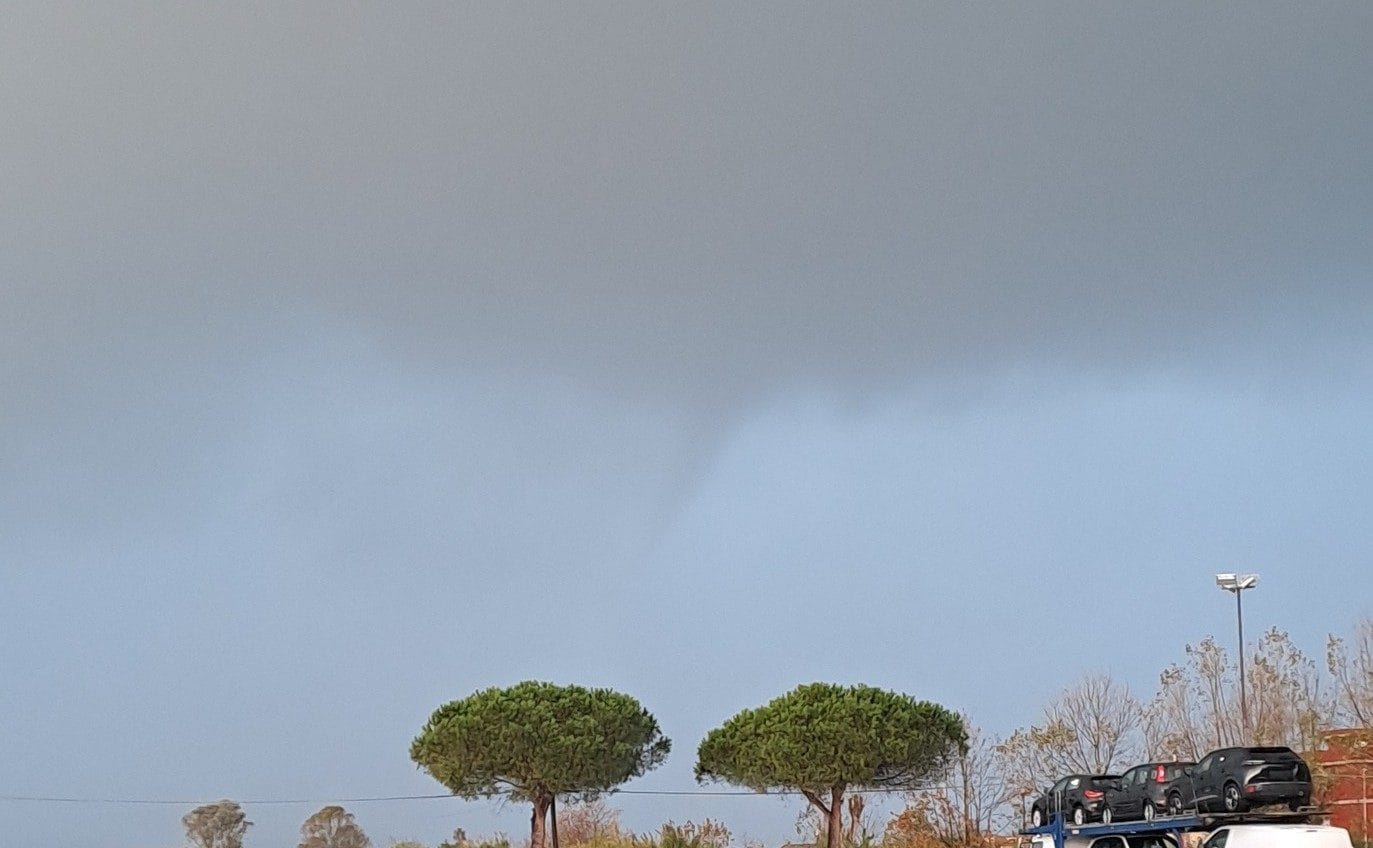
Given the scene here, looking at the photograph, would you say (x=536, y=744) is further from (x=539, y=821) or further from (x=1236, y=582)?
(x=1236, y=582)

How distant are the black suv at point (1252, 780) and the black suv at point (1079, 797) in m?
3.88

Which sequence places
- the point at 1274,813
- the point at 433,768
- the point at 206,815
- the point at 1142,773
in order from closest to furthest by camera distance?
the point at 1274,813 < the point at 1142,773 < the point at 433,768 < the point at 206,815

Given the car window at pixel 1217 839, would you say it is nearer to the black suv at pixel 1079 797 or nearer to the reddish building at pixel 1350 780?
the black suv at pixel 1079 797

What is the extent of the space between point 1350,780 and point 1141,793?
21247 millimetres

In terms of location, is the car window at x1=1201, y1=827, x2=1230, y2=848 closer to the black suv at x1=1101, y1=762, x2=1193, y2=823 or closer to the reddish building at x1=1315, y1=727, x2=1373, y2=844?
the black suv at x1=1101, y1=762, x2=1193, y2=823

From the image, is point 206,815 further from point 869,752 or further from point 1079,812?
point 1079,812

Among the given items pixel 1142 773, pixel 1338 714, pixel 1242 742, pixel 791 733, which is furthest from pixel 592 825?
pixel 1142 773

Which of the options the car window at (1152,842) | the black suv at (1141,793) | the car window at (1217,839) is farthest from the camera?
the black suv at (1141,793)

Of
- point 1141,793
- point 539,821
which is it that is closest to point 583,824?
point 539,821

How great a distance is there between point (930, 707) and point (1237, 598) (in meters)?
9.87

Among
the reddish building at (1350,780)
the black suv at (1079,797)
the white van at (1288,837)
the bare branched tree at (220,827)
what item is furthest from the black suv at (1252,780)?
the bare branched tree at (220,827)

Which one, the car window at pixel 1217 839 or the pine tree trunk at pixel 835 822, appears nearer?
the car window at pixel 1217 839

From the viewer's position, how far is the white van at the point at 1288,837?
2302cm

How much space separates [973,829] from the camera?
48.9 meters
